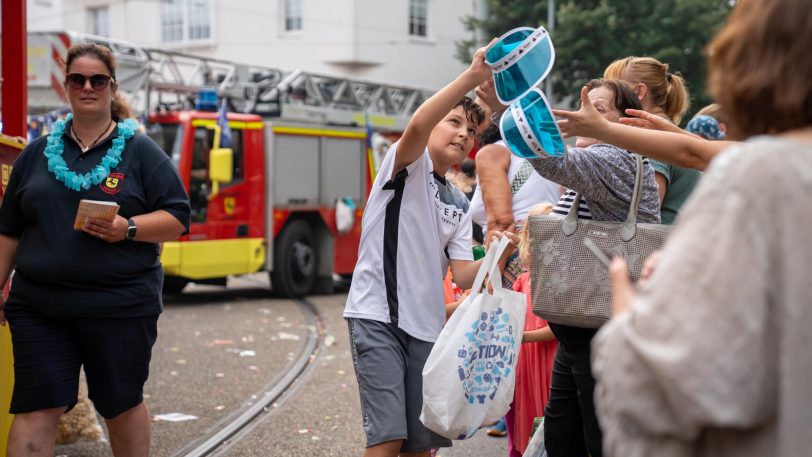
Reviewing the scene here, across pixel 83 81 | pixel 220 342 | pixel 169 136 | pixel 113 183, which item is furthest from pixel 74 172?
pixel 169 136

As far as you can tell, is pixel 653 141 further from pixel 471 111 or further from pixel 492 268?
pixel 471 111

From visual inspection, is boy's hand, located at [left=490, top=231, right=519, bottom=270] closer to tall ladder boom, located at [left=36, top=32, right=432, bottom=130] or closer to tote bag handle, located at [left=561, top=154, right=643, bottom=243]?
tote bag handle, located at [left=561, top=154, right=643, bottom=243]

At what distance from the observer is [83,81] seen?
4.00 metres

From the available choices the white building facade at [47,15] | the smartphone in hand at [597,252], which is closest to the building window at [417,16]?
the white building facade at [47,15]

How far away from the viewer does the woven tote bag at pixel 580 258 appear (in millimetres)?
3105

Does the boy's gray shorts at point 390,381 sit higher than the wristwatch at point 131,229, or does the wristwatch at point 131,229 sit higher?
the wristwatch at point 131,229

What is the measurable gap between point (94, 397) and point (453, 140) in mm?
1687

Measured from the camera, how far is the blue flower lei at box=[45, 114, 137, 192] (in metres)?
3.86

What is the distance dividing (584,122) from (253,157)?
11.2 metres

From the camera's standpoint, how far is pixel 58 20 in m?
34.4

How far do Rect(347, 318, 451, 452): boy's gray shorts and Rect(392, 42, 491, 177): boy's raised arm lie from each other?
581mm

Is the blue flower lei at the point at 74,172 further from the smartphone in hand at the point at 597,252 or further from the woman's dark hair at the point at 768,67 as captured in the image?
the woman's dark hair at the point at 768,67

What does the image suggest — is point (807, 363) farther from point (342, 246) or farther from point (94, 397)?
point (342, 246)

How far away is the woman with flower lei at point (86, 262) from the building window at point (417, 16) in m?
26.9
